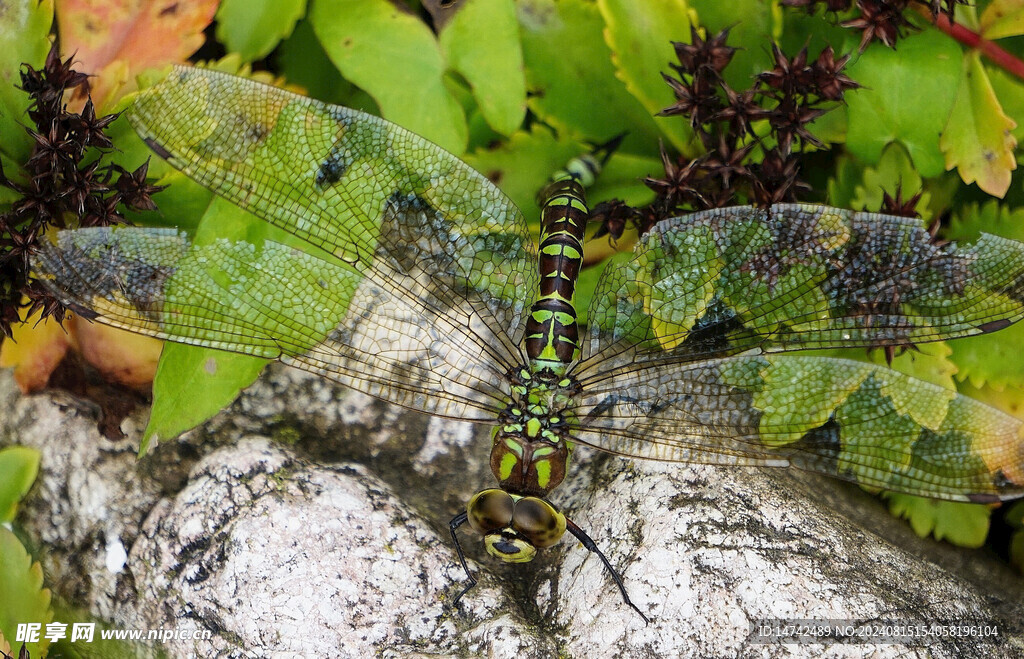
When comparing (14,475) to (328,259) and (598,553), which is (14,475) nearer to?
(328,259)

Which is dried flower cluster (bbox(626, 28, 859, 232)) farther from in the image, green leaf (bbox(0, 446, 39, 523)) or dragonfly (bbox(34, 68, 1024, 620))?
green leaf (bbox(0, 446, 39, 523))

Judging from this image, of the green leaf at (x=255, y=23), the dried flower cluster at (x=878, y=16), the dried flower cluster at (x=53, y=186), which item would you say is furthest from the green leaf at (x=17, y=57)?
the dried flower cluster at (x=878, y=16)

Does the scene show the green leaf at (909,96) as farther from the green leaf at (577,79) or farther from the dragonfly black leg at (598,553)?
the dragonfly black leg at (598,553)

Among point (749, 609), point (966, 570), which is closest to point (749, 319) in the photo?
point (749, 609)

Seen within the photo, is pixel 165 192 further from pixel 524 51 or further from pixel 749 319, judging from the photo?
pixel 749 319

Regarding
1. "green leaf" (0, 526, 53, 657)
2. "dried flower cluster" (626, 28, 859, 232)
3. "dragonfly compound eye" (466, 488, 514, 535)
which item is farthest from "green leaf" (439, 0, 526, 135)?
"green leaf" (0, 526, 53, 657)
